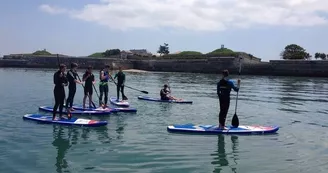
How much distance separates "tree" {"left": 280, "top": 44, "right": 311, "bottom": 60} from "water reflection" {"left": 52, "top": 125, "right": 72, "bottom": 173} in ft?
230

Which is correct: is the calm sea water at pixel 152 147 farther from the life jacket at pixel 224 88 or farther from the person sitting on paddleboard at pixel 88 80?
the person sitting on paddleboard at pixel 88 80

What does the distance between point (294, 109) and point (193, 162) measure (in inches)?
513

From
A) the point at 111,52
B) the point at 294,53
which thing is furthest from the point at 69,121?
the point at 111,52

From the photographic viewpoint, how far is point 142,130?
12852mm

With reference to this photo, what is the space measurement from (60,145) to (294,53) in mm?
75283

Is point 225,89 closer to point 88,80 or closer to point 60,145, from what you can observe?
point 60,145

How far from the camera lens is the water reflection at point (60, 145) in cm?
851

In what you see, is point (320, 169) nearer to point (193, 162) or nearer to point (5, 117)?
point (193, 162)

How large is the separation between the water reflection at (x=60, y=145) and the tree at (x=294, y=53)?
230 feet

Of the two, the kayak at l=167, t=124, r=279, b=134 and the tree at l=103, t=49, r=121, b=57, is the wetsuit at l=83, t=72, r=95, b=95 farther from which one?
the tree at l=103, t=49, r=121, b=57

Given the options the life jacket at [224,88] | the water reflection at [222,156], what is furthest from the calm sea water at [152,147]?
the life jacket at [224,88]

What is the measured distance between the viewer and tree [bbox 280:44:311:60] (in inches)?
2957

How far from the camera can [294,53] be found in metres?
78.4

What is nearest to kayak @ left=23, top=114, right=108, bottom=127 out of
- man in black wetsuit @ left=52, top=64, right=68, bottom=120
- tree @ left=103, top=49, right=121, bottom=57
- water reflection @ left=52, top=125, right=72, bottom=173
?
water reflection @ left=52, top=125, right=72, bottom=173
